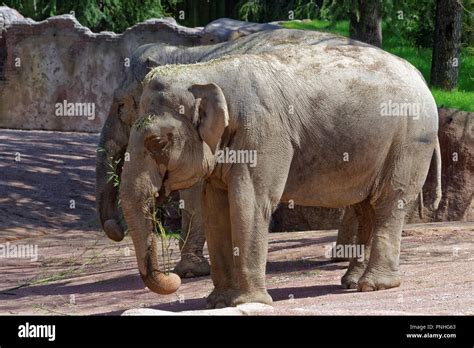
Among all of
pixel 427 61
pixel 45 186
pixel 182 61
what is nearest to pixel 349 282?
pixel 182 61

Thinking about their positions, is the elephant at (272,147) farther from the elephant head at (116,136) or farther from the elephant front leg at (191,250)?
the elephant front leg at (191,250)

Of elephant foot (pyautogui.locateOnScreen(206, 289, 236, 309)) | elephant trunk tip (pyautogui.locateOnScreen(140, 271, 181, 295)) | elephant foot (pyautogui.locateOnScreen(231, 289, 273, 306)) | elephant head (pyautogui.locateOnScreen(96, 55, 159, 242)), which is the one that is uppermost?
elephant head (pyautogui.locateOnScreen(96, 55, 159, 242))

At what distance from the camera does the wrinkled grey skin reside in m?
12.8

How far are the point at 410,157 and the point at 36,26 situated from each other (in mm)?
21067

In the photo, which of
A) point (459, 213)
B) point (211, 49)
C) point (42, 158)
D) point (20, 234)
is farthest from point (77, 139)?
point (211, 49)

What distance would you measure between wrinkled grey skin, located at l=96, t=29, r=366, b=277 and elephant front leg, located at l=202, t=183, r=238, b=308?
2.09 metres

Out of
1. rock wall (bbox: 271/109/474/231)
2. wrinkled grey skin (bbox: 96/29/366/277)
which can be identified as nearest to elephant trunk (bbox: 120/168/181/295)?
wrinkled grey skin (bbox: 96/29/366/277)

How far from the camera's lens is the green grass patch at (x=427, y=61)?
18234 mm

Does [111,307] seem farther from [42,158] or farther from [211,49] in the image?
[42,158]

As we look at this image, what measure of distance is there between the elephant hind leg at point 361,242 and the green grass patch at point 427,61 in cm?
544

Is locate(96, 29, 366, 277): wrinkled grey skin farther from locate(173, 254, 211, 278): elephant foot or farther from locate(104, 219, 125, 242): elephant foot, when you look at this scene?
locate(104, 219, 125, 242): elephant foot

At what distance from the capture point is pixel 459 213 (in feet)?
55.9

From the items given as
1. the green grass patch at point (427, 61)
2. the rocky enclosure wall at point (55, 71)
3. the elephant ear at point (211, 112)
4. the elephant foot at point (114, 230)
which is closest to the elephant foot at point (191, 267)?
the elephant foot at point (114, 230)

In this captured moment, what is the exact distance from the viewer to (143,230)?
948 centimetres
